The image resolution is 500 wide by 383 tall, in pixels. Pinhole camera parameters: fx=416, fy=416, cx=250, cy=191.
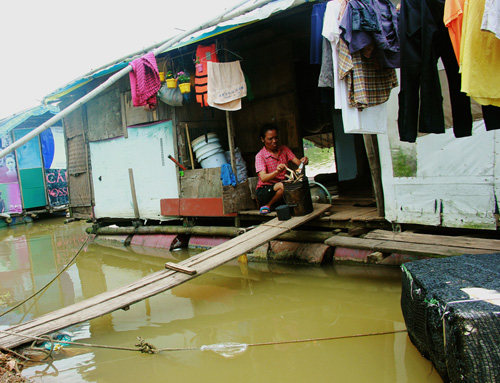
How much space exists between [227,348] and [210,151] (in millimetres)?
4581

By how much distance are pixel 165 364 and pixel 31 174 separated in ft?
46.6

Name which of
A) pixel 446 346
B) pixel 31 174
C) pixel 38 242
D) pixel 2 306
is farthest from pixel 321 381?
pixel 31 174

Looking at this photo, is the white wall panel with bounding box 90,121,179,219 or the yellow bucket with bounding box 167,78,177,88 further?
the white wall panel with bounding box 90,121,179,219

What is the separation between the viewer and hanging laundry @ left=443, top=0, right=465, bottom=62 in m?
2.97

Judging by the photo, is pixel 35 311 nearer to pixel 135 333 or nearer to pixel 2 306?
pixel 2 306

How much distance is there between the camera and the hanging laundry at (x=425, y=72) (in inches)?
133

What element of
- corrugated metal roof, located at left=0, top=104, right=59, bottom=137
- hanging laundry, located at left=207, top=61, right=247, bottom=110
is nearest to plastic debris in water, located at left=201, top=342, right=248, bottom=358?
hanging laundry, located at left=207, top=61, right=247, bottom=110

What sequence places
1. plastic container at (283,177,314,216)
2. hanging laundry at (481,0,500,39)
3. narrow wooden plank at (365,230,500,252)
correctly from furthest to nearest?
1. plastic container at (283,177,314,216)
2. narrow wooden plank at (365,230,500,252)
3. hanging laundry at (481,0,500,39)

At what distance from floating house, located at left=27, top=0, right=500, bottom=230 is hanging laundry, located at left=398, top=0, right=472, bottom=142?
89 cm

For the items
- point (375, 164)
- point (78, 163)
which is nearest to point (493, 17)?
point (375, 164)

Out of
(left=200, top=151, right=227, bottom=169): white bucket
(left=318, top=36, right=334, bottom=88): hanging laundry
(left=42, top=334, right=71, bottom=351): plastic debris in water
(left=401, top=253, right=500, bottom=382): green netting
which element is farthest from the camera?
(left=200, top=151, right=227, bottom=169): white bucket

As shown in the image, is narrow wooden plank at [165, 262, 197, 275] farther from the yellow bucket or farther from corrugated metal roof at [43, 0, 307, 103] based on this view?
the yellow bucket

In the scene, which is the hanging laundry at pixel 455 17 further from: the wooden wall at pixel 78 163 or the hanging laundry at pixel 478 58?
the wooden wall at pixel 78 163

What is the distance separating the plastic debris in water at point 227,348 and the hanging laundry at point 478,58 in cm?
267
